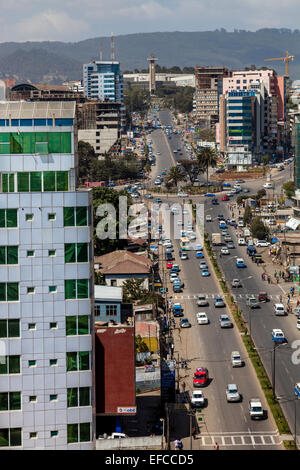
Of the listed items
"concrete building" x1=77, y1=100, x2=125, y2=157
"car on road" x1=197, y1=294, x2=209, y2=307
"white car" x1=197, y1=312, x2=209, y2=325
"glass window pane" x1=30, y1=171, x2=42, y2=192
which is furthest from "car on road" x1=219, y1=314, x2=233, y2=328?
"concrete building" x1=77, y1=100, x2=125, y2=157

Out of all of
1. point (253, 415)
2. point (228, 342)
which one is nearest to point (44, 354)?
point (253, 415)

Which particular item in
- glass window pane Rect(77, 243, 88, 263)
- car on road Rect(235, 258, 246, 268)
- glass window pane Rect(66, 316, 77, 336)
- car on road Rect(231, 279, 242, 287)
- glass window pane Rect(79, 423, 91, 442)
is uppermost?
glass window pane Rect(77, 243, 88, 263)

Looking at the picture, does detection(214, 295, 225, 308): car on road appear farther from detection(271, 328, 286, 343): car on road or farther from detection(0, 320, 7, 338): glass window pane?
detection(0, 320, 7, 338): glass window pane

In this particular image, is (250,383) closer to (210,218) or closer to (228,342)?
(228,342)

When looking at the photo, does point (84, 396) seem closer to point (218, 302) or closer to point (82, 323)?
point (82, 323)

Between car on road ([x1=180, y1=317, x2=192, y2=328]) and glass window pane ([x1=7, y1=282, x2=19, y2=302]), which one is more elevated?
glass window pane ([x1=7, y1=282, x2=19, y2=302])

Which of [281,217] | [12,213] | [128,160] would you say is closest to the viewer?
[12,213]

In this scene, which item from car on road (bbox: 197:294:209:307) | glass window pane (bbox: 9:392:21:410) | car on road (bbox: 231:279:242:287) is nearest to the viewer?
glass window pane (bbox: 9:392:21:410)
